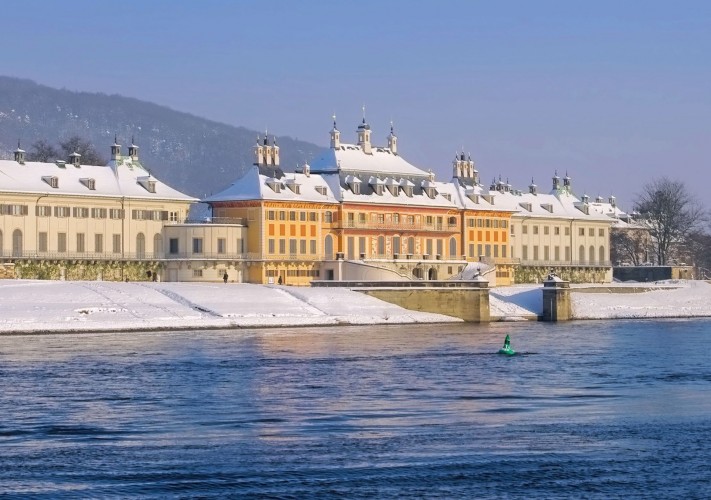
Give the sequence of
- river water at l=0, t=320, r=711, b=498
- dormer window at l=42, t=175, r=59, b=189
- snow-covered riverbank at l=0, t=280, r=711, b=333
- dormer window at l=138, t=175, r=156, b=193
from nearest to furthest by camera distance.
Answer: river water at l=0, t=320, r=711, b=498, snow-covered riverbank at l=0, t=280, r=711, b=333, dormer window at l=42, t=175, r=59, b=189, dormer window at l=138, t=175, r=156, b=193

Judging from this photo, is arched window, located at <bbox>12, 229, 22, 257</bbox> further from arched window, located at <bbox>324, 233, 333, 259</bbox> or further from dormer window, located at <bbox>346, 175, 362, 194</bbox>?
dormer window, located at <bbox>346, 175, 362, 194</bbox>

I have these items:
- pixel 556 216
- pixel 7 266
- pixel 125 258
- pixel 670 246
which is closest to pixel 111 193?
pixel 125 258

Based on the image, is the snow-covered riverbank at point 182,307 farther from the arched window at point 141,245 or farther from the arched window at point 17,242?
the arched window at point 141,245

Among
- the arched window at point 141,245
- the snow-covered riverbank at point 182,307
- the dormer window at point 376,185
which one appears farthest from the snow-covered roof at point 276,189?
the snow-covered riverbank at point 182,307

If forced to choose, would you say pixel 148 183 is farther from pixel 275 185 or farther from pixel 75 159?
pixel 275 185

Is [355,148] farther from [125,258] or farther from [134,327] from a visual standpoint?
[134,327]

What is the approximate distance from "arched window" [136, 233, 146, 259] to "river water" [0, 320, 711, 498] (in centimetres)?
4763

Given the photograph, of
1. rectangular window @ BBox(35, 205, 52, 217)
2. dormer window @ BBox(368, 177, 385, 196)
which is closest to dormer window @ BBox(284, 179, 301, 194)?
dormer window @ BBox(368, 177, 385, 196)

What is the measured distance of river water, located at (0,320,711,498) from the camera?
35719 mm

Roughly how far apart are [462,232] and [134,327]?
6343 cm

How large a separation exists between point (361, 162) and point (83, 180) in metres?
28.4

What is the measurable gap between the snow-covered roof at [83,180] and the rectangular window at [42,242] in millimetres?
3054

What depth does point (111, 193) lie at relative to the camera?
12188cm

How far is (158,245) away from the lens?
124688mm
